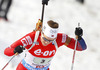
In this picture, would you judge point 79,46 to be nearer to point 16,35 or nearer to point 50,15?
point 16,35

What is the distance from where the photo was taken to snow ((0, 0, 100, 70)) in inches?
237

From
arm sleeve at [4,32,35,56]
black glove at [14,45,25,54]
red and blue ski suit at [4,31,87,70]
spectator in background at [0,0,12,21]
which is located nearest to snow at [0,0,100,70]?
spectator in background at [0,0,12,21]

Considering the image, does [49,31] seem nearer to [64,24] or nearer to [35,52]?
[35,52]

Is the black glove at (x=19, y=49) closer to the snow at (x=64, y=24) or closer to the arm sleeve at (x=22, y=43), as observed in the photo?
the arm sleeve at (x=22, y=43)

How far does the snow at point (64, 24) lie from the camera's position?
6016 mm

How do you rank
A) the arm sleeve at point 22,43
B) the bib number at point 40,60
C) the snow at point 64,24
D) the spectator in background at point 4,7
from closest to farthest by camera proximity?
the arm sleeve at point 22,43 < the bib number at point 40,60 < the snow at point 64,24 < the spectator in background at point 4,7

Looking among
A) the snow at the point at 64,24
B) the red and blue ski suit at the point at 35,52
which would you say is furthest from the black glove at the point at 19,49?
the snow at the point at 64,24

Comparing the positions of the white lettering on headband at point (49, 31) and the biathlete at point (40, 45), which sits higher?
the white lettering on headband at point (49, 31)

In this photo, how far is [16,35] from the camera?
673 centimetres

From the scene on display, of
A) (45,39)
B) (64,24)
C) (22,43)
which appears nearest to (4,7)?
(64,24)

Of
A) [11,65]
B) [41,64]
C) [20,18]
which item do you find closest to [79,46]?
[41,64]

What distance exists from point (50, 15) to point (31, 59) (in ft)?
14.0

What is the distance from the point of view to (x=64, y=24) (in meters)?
7.73

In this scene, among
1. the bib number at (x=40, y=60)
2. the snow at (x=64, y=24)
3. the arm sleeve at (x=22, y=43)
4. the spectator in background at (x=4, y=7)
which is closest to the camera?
the arm sleeve at (x=22, y=43)
